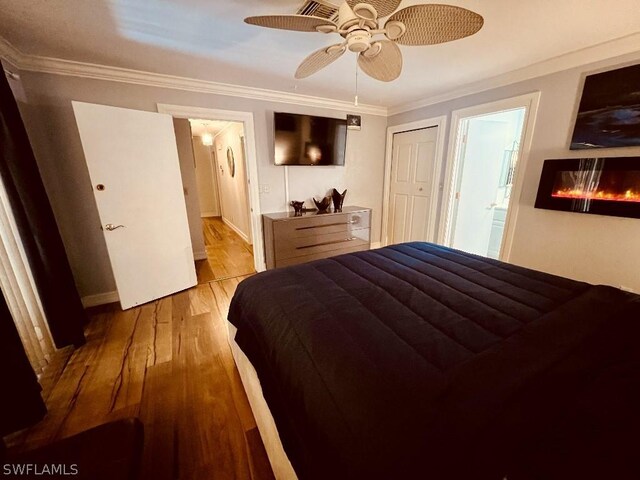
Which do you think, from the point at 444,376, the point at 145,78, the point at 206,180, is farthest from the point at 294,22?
the point at 206,180

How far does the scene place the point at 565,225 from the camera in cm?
229

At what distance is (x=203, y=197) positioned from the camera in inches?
275

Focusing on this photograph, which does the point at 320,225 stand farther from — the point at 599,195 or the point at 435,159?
the point at 599,195

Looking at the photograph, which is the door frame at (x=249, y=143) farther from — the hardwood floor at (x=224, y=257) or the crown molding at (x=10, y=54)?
the crown molding at (x=10, y=54)

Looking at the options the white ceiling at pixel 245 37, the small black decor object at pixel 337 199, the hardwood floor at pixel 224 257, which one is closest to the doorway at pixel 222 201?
the hardwood floor at pixel 224 257

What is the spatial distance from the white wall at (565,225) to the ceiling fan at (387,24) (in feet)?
5.90

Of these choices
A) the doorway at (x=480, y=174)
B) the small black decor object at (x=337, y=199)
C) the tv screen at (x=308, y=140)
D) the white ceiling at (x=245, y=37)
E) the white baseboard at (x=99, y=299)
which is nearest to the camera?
the white ceiling at (x=245, y=37)

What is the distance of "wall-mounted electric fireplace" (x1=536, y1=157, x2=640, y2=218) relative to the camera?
191 centimetres

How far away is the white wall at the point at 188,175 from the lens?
366cm

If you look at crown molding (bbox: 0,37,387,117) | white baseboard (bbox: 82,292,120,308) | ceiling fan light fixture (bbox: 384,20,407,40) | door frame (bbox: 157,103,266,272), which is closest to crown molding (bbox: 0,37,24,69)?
crown molding (bbox: 0,37,387,117)

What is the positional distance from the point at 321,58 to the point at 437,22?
0.68 metres

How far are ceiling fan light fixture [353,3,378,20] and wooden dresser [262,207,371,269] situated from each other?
6.96 feet

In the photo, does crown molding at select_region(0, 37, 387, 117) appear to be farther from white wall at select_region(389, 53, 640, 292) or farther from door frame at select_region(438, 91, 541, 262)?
white wall at select_region(389, 53, 640, 292)

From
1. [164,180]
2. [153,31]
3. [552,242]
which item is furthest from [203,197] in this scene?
[552,242]
